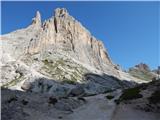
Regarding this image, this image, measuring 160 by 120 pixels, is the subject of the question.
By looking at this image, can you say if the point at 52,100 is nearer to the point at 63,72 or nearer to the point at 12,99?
the point at 12,99

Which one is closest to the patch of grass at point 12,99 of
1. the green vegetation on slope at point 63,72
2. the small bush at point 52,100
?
the small bush at point 52,100

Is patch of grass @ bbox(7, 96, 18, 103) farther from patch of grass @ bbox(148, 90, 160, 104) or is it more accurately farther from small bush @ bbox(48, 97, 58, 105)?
patch of grass @ bbox(148, 90, 160, 104)

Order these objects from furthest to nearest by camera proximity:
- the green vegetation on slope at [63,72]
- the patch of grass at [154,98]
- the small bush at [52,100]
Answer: the green vegetation on slope at [63,72] < the small bush at [52,100] < the patch of grass at [154,98]

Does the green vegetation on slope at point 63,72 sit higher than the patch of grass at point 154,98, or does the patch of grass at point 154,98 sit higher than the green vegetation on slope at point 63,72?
the green vegetation on slope at point 63,72

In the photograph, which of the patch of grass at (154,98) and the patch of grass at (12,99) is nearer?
the patch of grass at (154,98)

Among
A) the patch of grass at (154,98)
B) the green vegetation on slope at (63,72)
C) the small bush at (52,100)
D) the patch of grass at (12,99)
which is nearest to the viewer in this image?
the patch of grass at (154,98)

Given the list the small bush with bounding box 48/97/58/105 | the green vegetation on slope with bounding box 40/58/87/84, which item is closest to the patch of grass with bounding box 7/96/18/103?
the small bush with bounding box 48/97/58/105

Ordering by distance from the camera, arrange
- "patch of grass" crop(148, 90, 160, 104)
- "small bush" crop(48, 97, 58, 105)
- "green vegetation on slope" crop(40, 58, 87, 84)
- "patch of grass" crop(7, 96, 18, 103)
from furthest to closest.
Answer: "green vegetation on slope" crop(40, 58, 87, 84)
"small bush" crop(48, 97, 58, 105)
"patch of grass" crop(7, 96, 18, 103)
"patch of grass" crop(148, 90, 160, 104)

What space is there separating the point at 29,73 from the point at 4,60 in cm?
3083

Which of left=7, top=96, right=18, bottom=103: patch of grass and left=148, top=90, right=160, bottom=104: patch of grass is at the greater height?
left=148, top=90, right=160, bottom=104: patch of grass

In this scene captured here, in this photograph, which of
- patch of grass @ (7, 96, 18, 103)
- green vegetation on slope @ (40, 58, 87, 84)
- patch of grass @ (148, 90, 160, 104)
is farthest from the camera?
green vegetation on slope @ (40, 58, 87, 84)

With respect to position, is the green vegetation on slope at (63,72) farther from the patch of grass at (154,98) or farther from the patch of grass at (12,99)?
the patch of grass at (154,98)

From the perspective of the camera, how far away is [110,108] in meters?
39.9

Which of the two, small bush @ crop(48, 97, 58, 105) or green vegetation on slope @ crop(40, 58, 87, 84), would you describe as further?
green vegetation on slope @ crop(40, 58, 87, 84)
